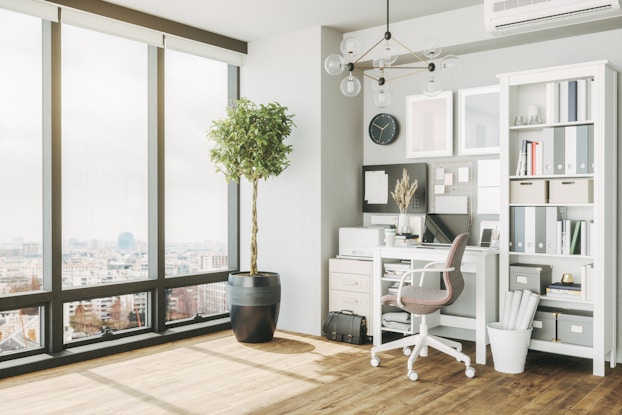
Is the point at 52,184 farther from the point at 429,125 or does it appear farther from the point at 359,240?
the point at 429,125

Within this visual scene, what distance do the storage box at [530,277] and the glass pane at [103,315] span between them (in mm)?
3106

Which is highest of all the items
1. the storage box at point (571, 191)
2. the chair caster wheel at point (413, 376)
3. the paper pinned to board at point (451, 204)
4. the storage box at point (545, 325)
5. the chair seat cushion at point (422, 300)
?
the storage box at point (571, 191)

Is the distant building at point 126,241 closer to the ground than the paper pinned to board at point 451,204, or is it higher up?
closer to the ground

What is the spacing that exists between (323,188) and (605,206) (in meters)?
2.30

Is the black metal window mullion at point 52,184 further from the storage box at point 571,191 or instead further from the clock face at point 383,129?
the storage box at point 571,191

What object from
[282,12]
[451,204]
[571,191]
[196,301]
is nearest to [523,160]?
[571,191]

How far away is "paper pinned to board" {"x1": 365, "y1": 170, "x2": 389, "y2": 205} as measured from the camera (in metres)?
5.54

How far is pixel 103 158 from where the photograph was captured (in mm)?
4781

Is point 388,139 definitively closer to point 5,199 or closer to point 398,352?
point 398,352

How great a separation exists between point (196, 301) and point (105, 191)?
143cm

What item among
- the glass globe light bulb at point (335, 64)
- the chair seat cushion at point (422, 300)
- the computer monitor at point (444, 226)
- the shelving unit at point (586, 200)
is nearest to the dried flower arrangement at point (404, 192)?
the computer monitor at point (444, 226)

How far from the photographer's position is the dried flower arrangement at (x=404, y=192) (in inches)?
207

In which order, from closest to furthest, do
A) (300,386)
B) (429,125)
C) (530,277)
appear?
(300,386) < (530,277) < (429,125)

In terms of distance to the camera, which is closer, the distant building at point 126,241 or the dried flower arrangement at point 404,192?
the distant building at point 126,241
